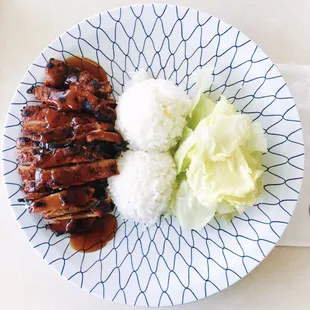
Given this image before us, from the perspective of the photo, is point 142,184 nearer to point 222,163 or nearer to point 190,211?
point 190,211

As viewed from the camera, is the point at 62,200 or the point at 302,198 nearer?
the point at 62,200

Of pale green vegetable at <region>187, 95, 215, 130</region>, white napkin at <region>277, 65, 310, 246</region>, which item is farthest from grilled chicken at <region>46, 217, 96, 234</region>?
white napkin at <region>277, 65, 310, 246</region>

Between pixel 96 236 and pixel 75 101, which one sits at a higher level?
pixel 75 101

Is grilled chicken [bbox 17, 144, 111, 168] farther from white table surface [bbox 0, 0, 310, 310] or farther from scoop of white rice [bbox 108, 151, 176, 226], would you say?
white table surface [bbox 0, 0, 310, 310]

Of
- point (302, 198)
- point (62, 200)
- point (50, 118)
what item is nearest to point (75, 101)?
point (50, 118)

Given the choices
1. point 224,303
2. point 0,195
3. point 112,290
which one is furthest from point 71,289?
point 224,303

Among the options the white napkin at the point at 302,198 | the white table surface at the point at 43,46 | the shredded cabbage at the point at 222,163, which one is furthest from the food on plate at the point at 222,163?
the white table surface at the point at 43,46
